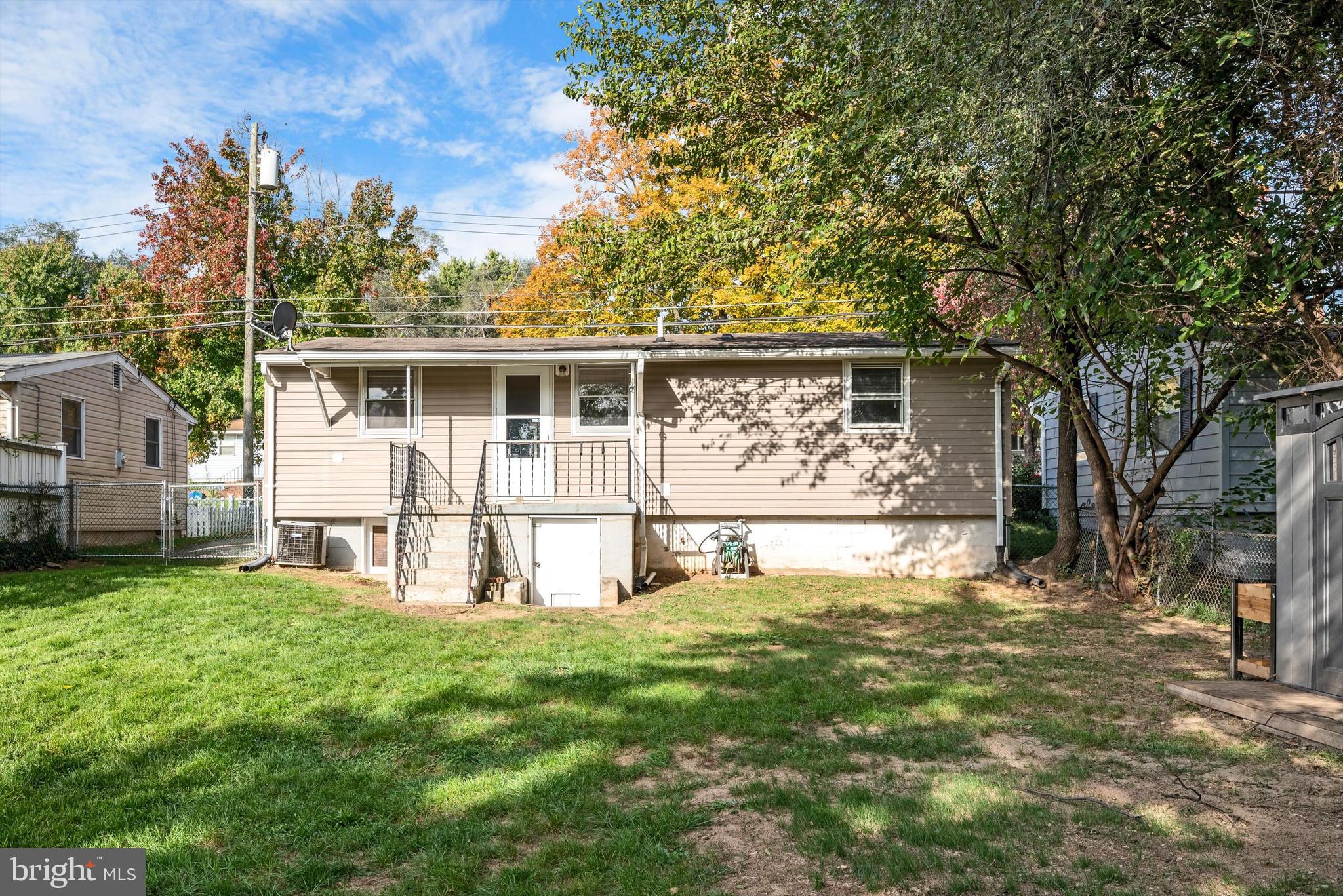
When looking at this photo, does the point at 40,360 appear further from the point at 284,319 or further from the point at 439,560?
the point at 439,560

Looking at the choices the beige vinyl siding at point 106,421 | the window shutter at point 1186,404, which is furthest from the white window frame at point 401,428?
the window shutter at point 1186,404

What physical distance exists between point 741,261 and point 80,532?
1264cm

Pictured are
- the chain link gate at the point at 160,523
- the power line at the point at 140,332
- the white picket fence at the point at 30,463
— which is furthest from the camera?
the power line at the point at 140,332

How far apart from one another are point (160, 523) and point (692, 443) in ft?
40.3

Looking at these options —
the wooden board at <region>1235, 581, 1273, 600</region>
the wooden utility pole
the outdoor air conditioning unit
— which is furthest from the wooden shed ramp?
the wooden utility pole

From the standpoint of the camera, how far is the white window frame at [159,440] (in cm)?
1936

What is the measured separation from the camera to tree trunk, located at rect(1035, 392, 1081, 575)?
1185 centimetres

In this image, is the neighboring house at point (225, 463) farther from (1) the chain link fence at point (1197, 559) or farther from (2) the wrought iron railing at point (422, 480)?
(1) the chain link fence at point (1197, 559)

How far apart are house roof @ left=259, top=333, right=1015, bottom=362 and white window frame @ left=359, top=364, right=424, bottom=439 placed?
14.6 inches

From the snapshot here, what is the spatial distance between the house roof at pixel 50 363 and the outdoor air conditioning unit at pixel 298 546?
6398 mm

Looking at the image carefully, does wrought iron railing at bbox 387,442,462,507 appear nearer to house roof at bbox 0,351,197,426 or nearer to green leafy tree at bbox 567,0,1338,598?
green leafy tree at bbox 567,0,1338,598

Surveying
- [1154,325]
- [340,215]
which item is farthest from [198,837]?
[340,215]

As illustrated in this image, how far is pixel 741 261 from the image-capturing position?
11523 millimetres

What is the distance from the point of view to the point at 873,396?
12.6m
